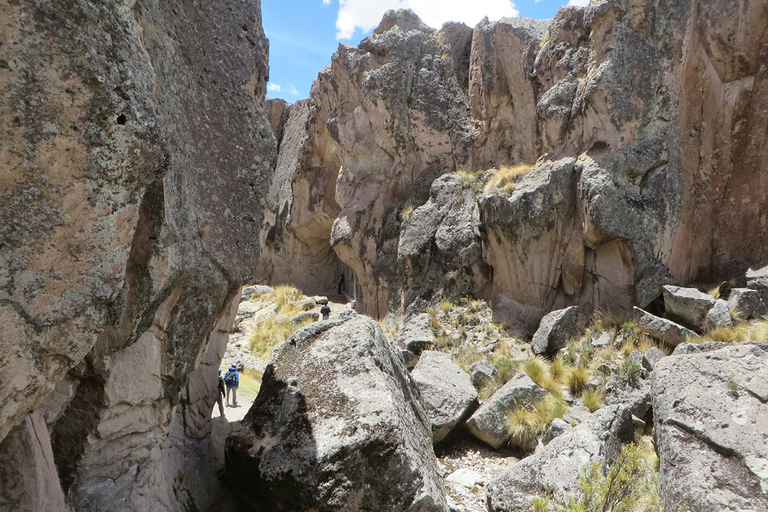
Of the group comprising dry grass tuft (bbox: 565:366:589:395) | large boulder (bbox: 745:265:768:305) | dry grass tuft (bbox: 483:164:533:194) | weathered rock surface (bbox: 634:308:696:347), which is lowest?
dry grass tuft (bbox: 565:366:589:395)

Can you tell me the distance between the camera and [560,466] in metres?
5.53

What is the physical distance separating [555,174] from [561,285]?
7.48ft

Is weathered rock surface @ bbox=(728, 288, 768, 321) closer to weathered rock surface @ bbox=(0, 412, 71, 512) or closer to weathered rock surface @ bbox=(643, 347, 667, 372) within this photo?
weathered rock surface @ bbox=(643, 347, 667, 372)

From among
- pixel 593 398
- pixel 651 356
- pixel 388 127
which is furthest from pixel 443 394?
pixel 388 127

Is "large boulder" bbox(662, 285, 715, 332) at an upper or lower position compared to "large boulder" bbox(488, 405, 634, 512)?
upper

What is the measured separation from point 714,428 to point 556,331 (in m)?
4.71

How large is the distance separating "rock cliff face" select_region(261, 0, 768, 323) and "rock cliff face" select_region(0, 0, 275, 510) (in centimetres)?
689

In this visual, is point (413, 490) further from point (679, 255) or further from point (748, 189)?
point (748, 189)

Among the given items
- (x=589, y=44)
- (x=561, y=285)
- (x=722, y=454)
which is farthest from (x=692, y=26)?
(x=722, y=454)

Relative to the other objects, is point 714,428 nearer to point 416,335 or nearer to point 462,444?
point 462,444

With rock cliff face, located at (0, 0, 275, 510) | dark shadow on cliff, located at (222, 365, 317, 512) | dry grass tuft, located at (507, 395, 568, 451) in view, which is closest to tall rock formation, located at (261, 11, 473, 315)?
dry grass tuft, located at (507, 395, 568, 451)

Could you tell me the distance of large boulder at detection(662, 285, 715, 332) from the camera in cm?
858

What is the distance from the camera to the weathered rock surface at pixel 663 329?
8.37m

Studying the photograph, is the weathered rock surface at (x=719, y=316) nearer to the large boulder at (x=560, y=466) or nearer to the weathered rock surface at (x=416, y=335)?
the large boulder at (x=560, y=466)
